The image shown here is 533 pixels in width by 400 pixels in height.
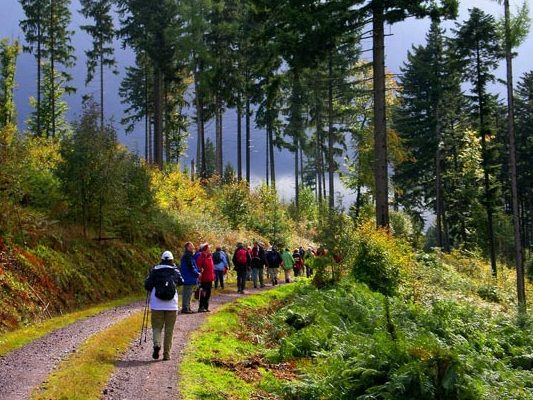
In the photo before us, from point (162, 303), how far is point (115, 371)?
1524 millimetres

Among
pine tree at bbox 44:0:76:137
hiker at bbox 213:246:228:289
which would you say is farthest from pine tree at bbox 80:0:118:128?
hiker at bbox 213:246:228:289

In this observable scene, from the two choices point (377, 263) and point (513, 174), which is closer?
point (377, 263)

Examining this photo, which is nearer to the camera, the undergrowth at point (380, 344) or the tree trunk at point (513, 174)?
the undergrowth at point (380, 344)

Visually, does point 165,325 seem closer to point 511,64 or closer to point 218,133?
point 511,64

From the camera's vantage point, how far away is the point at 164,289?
990 centimetres

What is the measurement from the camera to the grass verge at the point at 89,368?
24.8 feet

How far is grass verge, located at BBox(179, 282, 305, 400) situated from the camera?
816 cm

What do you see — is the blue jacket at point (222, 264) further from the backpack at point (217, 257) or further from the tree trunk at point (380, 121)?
the tree trunk at point (380, 121)

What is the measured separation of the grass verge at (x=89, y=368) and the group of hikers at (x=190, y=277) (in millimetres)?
903

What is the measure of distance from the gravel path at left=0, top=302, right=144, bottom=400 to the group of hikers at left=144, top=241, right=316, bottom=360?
178 centimetres

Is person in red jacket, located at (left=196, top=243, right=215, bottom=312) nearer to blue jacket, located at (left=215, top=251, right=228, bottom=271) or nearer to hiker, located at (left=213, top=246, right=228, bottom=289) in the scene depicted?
hiker, located at (left=213, top=246, right=228, bottom=289)

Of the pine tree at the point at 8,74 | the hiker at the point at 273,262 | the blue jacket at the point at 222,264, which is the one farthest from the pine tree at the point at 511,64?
the pine tree at the point at 8,74

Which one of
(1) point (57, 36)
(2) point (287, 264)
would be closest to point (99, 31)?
(1) point (57, 36)

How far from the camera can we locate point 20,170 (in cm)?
1471
